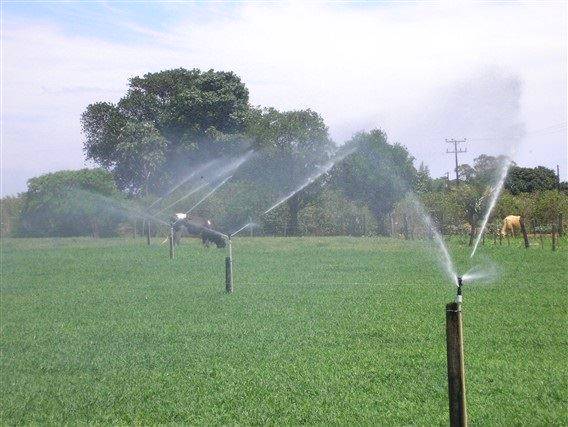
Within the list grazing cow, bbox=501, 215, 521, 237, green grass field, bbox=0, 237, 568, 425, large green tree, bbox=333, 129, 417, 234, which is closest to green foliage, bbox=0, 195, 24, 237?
large green tree, bbox=333, 129, 417, 234

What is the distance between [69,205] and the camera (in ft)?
161

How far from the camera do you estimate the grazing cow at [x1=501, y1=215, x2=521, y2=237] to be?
3662 centimetres

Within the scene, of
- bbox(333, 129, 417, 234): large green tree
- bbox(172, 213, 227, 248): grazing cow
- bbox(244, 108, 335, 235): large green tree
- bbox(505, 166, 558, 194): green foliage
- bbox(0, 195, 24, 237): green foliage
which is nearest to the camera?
bbox(333, 129, 417, 234): large green tree

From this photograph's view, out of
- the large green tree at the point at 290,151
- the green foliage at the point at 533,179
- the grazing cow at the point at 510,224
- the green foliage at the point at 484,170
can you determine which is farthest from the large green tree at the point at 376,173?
the green foliage at the point at 533,179

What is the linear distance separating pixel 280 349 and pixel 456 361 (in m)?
4.75

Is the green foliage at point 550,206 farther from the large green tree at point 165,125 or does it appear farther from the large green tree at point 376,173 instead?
the large green tree at point 165,125

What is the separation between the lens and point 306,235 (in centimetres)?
4800

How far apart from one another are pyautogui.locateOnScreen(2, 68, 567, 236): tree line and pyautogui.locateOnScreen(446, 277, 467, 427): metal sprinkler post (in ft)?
77.8

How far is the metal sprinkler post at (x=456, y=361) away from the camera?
5.38 meters

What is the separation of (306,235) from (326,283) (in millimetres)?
30082

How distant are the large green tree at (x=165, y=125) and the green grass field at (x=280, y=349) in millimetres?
32428

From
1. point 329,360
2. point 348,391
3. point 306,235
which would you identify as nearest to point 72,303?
point 329,360

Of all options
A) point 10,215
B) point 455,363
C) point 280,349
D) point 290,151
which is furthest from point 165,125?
point 455,363

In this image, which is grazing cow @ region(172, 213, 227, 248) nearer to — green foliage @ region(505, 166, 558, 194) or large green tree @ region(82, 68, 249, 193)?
large green tree @ region(82, 68, 249, 193)
